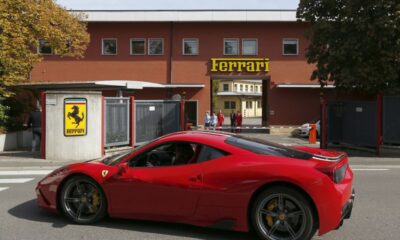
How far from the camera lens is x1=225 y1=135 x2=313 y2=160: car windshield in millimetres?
6254

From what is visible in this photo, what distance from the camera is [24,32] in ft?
64.6

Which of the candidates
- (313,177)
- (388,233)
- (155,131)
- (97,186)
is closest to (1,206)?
(97,186)

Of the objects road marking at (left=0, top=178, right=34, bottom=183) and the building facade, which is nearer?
road marking at (left=0, top=178, right=34, bottom=183)

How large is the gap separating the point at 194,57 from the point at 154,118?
16.5m

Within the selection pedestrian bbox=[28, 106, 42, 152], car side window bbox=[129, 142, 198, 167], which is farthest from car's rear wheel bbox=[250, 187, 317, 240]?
pedestrian bbox=[28, 106, 42, 152]

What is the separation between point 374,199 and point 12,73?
580 inches

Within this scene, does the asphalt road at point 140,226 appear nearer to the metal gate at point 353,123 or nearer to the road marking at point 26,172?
the road marking at point 26,172

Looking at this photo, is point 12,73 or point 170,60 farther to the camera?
point 170,60

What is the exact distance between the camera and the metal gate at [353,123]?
1762 centimetres

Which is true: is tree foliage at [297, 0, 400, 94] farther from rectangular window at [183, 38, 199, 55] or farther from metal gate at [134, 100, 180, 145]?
rectangular window at [183, 38, 199, 55]

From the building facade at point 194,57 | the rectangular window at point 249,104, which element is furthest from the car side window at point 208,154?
the rectangular window at point 249,104

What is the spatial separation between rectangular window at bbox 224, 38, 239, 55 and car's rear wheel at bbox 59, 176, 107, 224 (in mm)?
29207

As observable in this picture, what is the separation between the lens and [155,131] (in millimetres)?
19406

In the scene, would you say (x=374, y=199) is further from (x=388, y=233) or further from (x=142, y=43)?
(x=142, y=43)
